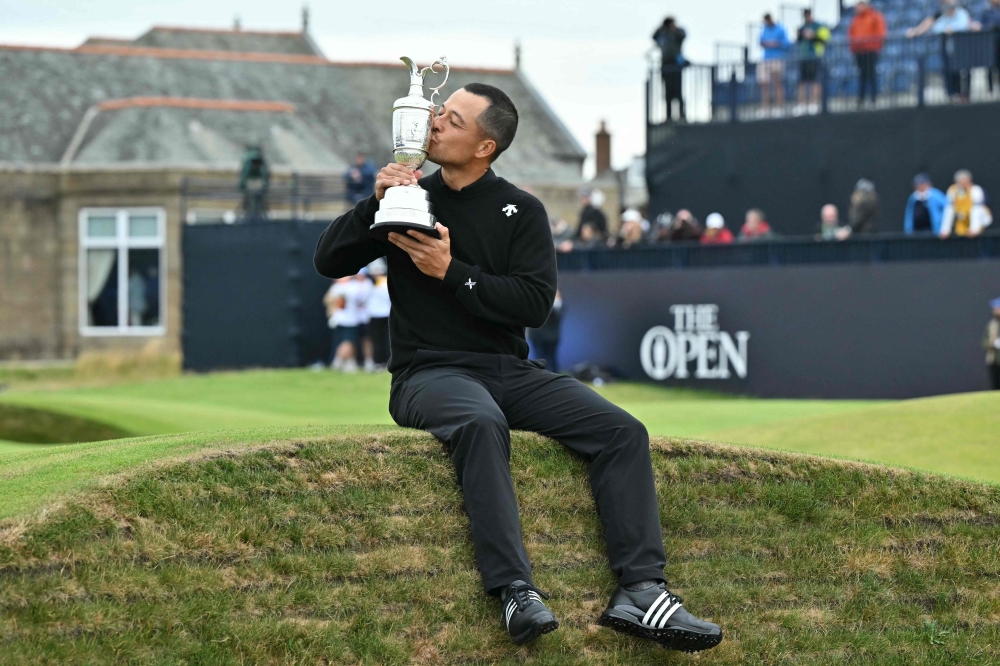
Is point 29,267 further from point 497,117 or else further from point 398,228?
point 398,228

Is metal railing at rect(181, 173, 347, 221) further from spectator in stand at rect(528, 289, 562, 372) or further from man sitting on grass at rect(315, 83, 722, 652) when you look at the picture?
man sitting on grass at rect(315, 83, 722, 652)

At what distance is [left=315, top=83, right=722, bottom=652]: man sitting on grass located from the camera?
5.25 metres

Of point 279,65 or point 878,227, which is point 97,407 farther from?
point 279,65

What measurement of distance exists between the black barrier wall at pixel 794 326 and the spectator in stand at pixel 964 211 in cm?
78

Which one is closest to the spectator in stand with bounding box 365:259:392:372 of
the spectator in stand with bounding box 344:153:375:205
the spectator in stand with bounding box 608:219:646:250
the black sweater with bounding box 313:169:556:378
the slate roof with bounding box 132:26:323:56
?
the spectator in stand with bounding box 344:153:375:205

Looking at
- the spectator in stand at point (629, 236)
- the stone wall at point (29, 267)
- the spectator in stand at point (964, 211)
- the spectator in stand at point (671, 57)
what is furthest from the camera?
the stone wall at point (29, 267)

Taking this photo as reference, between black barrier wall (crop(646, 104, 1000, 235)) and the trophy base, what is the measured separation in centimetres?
1848

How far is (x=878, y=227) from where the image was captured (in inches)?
914

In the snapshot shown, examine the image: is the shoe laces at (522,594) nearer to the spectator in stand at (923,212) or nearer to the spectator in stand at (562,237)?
the spectator in stand at (923,212)

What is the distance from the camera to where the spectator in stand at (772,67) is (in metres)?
23.4

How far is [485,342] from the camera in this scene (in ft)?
18.9

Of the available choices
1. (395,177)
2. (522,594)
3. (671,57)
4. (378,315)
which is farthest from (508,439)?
(671,57)

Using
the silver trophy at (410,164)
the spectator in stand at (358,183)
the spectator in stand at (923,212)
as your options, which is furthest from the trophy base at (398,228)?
the spectator in stand at (358,183)

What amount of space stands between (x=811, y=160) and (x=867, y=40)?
250 cm
